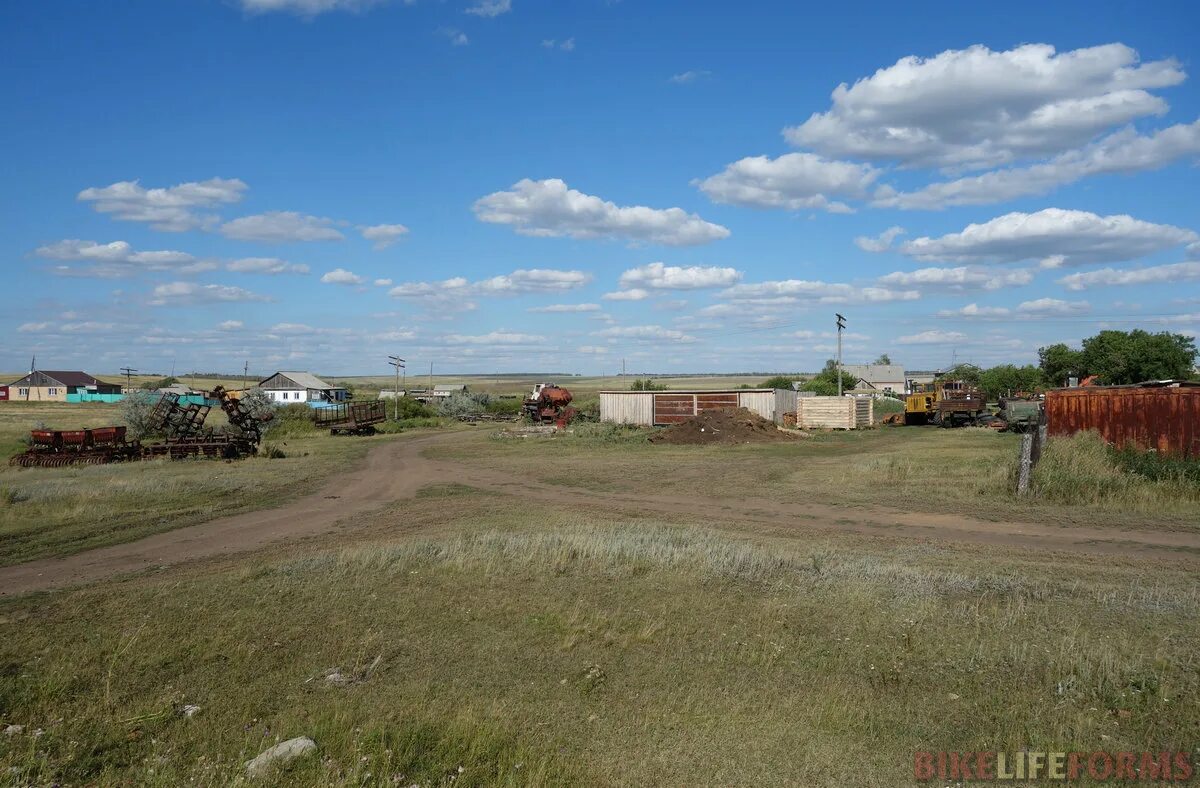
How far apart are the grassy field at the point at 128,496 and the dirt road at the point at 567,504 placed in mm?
854

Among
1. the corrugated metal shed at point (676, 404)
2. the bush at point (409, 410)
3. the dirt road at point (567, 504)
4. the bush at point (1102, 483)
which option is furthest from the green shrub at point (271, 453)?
the bush at point (409, 410)

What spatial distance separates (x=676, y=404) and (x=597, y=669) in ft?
139

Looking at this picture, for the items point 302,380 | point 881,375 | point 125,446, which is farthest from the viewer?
point 881,375

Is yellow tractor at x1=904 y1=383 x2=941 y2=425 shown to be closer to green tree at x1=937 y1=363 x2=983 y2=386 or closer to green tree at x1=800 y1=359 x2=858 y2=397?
green tree at x1=800 y1=359 x2=858 y2=397

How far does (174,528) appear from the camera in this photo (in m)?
16.5

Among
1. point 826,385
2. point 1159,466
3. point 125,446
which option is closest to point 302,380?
point 826,385

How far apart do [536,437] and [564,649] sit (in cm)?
3520

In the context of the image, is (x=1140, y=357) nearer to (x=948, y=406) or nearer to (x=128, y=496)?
(x=948, y=406)

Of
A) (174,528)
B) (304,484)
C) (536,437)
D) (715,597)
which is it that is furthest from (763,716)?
(536,437)

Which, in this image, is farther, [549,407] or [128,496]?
[549,407]

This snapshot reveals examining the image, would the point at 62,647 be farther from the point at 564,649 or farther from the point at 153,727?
the point at 564,649

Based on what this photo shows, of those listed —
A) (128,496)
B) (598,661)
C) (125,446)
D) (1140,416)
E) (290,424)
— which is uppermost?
(1140,416)

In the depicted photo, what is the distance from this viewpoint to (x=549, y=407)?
53.6 m

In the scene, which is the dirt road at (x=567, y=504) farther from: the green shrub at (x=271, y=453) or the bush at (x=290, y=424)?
the bush at (x=290, y=424)
